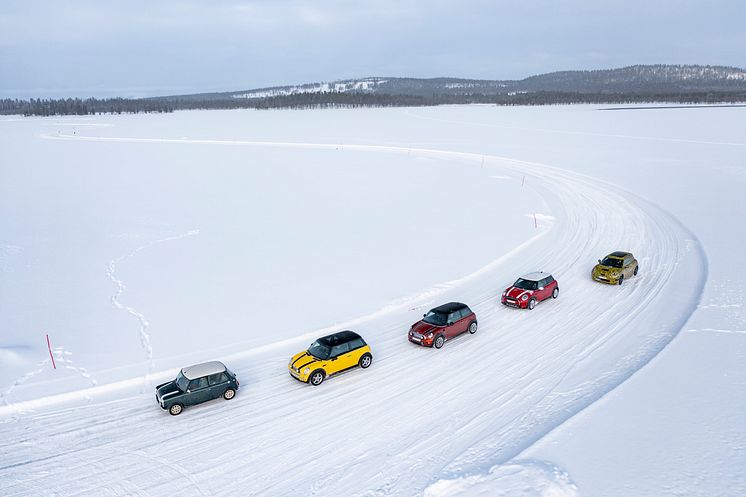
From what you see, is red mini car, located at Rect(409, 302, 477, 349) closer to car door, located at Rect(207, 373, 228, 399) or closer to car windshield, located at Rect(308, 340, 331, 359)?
car windshield, located at Rect(308, 340, 331, 359)

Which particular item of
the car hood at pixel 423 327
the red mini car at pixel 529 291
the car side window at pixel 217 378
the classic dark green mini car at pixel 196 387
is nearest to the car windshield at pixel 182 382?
the classic dark green mini car at pixel 196 387

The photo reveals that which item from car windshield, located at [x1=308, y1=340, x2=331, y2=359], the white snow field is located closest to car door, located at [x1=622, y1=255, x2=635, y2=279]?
the white snow field

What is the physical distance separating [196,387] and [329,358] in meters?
3.96

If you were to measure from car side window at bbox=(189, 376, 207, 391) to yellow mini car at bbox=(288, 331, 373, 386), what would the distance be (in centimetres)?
263

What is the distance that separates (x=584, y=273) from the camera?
2416 centimetres

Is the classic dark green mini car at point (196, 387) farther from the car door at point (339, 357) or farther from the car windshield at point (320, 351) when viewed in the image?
the car door at point (339, 357)

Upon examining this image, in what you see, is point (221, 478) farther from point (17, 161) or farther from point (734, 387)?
point (17, 161)

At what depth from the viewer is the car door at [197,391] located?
45.1 feet

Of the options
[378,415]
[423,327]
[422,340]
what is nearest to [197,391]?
[378,415]

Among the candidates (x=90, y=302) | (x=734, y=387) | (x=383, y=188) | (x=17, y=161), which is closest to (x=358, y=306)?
(x=90, y=302)

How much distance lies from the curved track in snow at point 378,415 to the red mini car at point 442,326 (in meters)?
0.38

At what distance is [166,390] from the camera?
13773 millimetres

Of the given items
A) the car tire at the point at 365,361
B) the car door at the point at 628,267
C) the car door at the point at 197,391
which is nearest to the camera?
the car door at the point at 197,391

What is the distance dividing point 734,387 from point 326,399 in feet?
38.6
